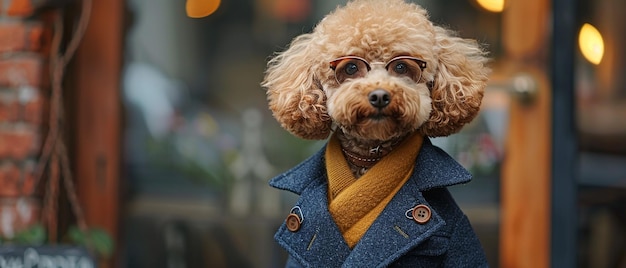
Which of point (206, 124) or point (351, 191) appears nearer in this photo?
point (351, 191)

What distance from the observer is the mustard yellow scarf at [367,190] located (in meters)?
1.20

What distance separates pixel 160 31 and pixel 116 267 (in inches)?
28.0

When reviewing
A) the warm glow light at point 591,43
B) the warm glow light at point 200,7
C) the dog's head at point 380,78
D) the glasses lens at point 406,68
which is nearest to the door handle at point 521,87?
the warm glow light at point 591,43

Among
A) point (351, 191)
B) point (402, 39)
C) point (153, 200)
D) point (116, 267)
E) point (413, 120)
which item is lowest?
point (116, 267)

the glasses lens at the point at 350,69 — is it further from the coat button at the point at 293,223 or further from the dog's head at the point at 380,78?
the coat button at the point at 293,223

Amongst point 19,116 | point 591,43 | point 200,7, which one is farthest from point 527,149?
point 19,116

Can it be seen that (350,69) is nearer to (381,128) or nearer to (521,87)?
(381,128)

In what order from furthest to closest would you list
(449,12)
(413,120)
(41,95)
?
(449,12), (41,95), (413,120)

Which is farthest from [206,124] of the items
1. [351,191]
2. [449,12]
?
[351,191]

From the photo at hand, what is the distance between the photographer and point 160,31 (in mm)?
2520

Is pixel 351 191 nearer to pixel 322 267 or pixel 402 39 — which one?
pixel 322 267

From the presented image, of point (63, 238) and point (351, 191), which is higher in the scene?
point (351, 191)

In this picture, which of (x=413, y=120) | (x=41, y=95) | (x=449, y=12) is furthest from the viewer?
(x=449, y=12)

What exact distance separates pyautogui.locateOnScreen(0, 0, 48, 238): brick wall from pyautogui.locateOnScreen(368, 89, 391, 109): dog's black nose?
1359 mm
